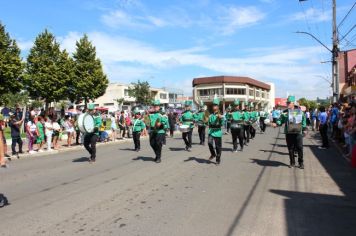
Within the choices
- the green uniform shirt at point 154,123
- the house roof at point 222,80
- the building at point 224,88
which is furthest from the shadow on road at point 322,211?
the house roof at point 222,80

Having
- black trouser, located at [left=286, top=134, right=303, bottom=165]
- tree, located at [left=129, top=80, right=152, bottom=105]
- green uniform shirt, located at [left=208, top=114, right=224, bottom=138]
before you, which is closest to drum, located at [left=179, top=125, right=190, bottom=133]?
green uniform shirt, located at [left=208, top=114, right=224, bottom=138]

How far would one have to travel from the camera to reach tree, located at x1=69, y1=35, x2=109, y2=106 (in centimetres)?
5038

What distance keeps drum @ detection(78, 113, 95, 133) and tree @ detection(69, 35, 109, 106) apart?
3736 centimetres

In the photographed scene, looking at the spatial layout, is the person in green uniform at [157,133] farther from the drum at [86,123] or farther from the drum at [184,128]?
the drum at [184,128]

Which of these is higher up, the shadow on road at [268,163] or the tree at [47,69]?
the tree at [47,69]

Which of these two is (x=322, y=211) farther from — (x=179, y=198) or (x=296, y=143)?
(x=296, y=143)

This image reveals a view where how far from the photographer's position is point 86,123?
13328 millimetres

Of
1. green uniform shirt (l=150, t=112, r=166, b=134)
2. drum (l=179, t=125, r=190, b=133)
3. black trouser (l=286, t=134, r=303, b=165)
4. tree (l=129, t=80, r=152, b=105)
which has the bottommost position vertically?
black trouser (l=286, t=134, r=303, b=165)

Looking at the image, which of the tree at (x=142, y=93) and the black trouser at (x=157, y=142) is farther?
the tree at (x=142, y=93)

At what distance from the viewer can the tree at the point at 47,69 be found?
43781 millimetres

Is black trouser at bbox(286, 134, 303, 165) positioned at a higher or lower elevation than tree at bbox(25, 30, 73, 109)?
lower

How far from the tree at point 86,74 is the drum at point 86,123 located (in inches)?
1471

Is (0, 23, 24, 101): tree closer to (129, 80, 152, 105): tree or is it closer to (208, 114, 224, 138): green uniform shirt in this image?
(208, 114, 224, 138): green uniform shirt

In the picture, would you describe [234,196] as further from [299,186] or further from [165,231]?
[165,231]
